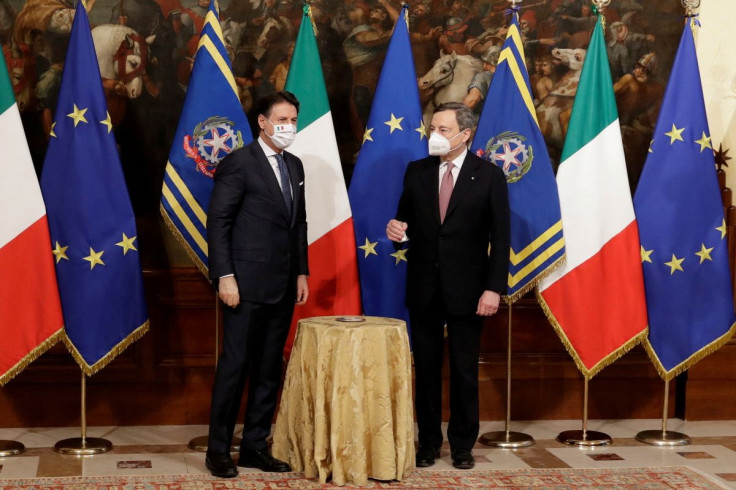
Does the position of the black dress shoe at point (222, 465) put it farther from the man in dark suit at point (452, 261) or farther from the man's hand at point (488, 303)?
the man's hand at point (488, 303)

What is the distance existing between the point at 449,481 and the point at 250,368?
1.19m

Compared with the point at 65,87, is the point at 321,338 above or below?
below

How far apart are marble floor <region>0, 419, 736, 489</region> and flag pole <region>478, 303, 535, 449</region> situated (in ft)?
0.21

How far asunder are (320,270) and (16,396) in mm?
2019

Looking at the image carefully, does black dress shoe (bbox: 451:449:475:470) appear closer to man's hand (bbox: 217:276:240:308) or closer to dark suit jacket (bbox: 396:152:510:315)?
dark suit jacket (bbox: 396:152:510:315)

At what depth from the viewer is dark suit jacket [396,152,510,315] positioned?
5.41 meters

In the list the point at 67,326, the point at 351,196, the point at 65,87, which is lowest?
the point at 67,326

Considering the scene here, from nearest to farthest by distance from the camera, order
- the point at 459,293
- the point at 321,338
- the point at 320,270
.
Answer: the point at 321,338
the point at 459,293
the point at 320,270

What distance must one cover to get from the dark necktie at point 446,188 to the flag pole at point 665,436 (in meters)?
1.93

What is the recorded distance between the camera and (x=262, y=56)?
647cm

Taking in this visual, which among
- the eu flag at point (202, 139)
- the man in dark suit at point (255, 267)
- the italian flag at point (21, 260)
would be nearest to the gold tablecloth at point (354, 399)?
the man in dark suit at point (255, 267)

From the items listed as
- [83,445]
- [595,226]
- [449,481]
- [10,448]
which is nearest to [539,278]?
[595,226]

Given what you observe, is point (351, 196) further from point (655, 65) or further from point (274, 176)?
point (655, 65)

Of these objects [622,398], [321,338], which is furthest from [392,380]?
[622,398]
